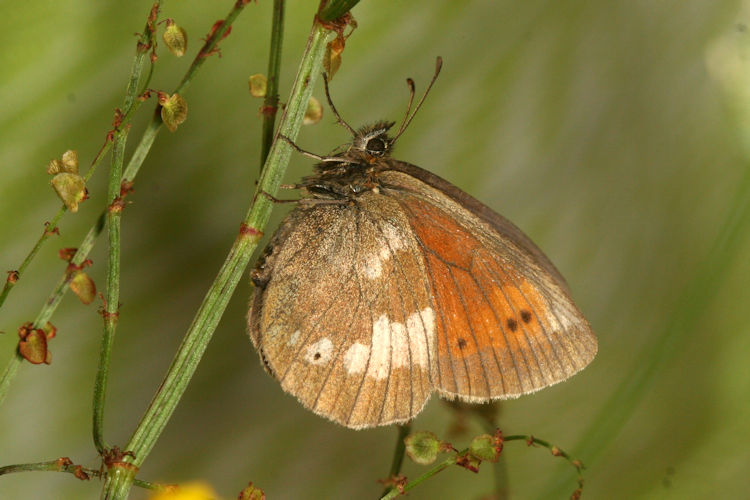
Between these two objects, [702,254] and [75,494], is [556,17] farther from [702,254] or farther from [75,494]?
[75,494]

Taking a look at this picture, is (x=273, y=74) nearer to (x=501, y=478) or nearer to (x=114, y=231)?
(x=114, y=231)

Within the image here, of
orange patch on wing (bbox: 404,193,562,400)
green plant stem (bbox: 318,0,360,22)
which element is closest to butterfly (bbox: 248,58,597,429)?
orange patch on wing (bbox: 404,193,562,400)

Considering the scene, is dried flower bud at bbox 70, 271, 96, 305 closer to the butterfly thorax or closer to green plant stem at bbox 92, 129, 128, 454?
green plant stem at bbox 92, 129, 128, 454

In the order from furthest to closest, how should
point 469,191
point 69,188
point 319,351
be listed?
point 469,191 → point 319,351 → point 69,188

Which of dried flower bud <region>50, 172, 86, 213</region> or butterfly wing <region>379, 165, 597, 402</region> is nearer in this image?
dried flower bud <region>50, 172, 86, 213</region>

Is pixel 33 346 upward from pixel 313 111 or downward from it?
downward

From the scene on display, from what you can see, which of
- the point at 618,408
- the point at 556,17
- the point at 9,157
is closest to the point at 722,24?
the point at 556,17

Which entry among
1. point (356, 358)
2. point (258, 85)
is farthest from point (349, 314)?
point (258, 85)
